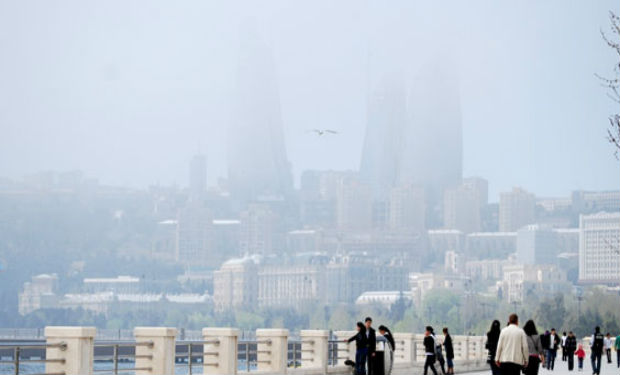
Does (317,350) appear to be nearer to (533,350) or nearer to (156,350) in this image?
(156,350)

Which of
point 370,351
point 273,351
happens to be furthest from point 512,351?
point 273,351

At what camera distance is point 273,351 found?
30.9 metres

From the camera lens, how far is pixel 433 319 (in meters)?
199

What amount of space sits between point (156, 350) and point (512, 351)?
786cm

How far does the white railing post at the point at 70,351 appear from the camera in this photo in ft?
74.4

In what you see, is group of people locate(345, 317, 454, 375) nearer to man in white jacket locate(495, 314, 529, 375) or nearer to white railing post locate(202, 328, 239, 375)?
white railing post locate(202, 328, 239, 375)

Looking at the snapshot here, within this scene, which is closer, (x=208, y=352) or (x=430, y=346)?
(x=208, y=352)

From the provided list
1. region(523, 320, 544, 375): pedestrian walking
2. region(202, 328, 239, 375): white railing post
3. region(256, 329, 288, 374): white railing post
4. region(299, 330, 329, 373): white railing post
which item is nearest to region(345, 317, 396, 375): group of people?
region(256, 329, 288, 374): white railing post

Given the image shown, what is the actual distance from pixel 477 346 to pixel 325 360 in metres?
25.7

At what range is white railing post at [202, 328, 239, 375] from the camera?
28.1 meters

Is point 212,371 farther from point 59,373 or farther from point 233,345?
point 59,373

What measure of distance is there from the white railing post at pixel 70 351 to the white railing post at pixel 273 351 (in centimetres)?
811

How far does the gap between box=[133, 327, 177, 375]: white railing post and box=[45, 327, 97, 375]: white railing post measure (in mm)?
2654

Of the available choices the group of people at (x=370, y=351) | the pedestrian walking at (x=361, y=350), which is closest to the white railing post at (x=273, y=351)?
the group of people at (x=370, y=351)
